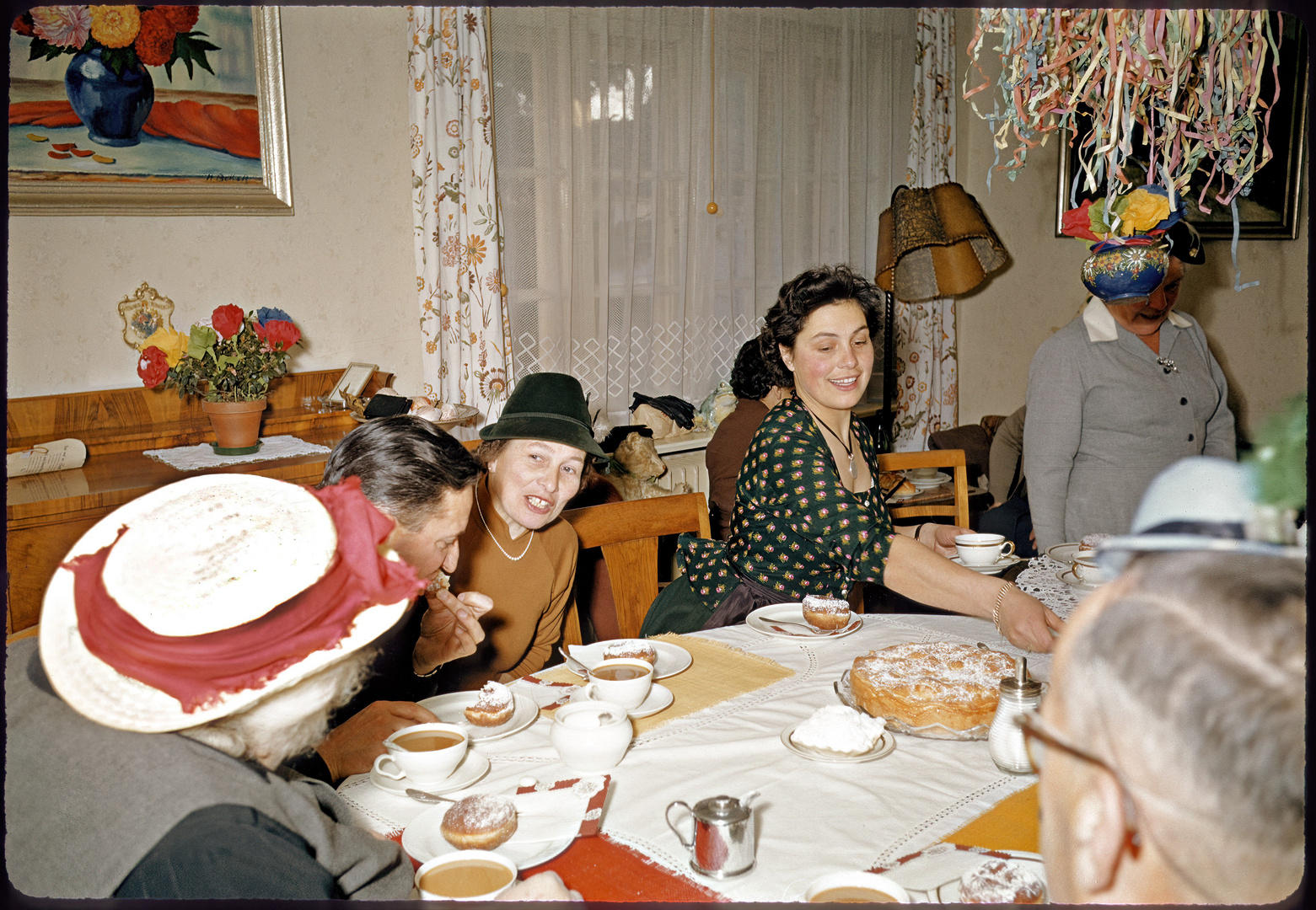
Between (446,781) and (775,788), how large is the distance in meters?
0.41

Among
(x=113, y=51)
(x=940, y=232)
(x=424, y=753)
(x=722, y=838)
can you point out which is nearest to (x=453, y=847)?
(x=424, y=753)

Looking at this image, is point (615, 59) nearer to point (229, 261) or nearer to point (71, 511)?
point (229, 261)

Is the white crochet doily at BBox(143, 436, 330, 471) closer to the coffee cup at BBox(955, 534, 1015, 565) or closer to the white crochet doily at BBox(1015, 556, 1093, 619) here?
the coffee cup at BBox(955, 534, 1015, 565)

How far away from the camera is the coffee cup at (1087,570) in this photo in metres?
1.82

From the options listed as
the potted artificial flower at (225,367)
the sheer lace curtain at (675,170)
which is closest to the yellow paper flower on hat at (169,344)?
the potted artificial flower at (225,367)

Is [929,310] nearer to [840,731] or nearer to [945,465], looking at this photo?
[945,465]

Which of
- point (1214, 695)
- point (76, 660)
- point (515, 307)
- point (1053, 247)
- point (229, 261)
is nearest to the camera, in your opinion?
point (1214, 695)

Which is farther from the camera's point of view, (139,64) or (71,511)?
(139,64)

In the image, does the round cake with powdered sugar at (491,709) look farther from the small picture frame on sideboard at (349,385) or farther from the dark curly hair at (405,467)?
the small picture frame on sideboard at (349,385)

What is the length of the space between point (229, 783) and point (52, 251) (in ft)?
8.98

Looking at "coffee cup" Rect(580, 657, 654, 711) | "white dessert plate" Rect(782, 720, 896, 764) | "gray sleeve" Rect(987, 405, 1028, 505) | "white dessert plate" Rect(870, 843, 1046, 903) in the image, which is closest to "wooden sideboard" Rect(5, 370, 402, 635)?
"coffee cup" Rect(580, 657, 654, 711)

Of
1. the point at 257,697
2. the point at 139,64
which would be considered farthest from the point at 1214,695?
the point at 139,64

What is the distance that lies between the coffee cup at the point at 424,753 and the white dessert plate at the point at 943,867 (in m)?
0.52

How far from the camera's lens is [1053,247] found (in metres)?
4.69
